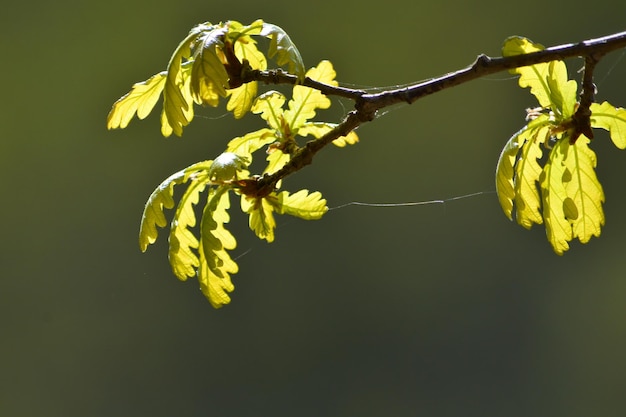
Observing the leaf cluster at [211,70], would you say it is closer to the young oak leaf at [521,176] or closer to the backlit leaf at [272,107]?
the backlit leaf at [272,107]

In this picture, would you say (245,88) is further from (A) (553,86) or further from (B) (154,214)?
(A) (553,86)

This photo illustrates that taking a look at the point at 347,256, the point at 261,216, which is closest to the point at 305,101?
the point at 261,216

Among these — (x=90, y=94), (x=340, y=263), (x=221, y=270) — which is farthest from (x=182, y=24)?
(x=221, y=270)

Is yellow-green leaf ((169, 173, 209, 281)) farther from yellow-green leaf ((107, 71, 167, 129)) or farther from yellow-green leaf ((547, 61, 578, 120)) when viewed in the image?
yellow-green leaf ((547, 61, 578, 120))

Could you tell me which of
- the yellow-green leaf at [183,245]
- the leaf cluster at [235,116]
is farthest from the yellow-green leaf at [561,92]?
the yellow-green leaf at [183,245]

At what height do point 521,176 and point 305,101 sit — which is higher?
point 305,101

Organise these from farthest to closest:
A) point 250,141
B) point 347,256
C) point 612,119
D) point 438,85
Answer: point 347,256
point 250,141
point 612,119
point 438,85

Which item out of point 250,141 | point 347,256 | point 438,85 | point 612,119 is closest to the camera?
point 438,85
